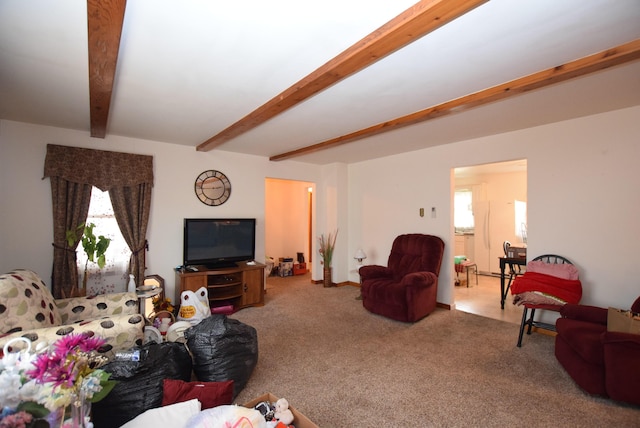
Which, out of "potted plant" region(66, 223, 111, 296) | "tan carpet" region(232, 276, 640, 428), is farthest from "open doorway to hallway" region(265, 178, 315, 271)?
"potted plant" region(66, 223, 111, 296)

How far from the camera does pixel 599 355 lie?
2107mm

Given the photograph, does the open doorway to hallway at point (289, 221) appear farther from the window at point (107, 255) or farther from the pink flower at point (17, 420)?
the pink flower at point (17, 420)

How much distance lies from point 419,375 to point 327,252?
321 cm

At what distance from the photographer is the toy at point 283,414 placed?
1.54m

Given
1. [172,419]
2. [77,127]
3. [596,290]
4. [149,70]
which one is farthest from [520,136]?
[77,127]

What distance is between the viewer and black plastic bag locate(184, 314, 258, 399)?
86.0 inches

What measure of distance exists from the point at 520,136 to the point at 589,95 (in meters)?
1.04

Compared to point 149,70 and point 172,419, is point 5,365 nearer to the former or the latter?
point 172,419

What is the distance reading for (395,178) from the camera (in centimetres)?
494

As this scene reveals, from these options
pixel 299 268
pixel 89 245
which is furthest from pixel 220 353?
pixel 299 268

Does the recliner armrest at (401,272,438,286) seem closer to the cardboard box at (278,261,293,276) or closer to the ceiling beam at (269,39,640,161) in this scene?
the ceiling beam at (269,39,640,161)

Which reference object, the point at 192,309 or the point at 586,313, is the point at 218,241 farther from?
the point at 586,313

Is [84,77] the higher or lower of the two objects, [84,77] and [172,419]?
the higher

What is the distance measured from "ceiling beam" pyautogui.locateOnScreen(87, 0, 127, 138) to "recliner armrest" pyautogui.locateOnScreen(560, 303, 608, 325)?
12.3 feet
